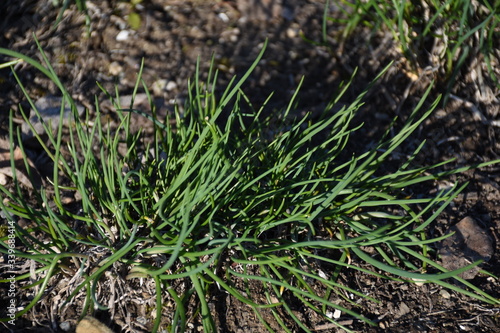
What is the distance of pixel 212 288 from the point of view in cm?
159

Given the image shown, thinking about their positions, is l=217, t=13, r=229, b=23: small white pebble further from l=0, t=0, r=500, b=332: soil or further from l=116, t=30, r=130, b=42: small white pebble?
l=116, t=30, r=130, b=42: small white pebble

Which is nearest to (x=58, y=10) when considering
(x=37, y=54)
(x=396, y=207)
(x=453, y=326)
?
(x=37, y=54)

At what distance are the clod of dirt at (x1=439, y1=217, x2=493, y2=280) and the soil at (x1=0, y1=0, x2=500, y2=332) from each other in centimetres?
3

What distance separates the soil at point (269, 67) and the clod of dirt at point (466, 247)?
0.03m

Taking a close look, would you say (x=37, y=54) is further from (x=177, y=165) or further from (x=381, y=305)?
(x=381, y=305)

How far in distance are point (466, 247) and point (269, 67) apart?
1.03 m

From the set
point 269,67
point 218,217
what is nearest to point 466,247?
point 218,217

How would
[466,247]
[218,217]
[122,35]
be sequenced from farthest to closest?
[122,35]
[466,247]
[218,217]

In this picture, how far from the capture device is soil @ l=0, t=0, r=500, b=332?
6.74 feet

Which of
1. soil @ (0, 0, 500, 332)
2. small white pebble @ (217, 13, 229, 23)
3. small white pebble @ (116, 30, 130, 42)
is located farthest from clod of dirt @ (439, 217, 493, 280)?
small white pebble @ (116, 30, 130, 42)

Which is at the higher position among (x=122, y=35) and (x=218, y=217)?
(x=122, y=35)

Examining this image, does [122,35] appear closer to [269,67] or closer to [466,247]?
[269,67]

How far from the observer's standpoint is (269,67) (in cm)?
227

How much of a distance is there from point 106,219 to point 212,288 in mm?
359
